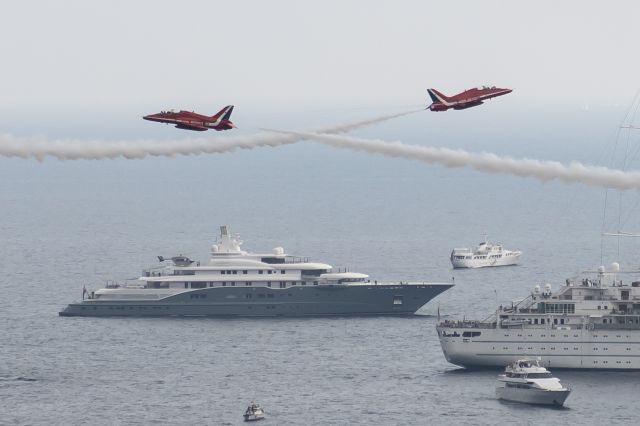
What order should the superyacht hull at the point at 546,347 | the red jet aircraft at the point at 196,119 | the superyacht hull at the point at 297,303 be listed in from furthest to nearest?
the superyacht hull at the point at 297,303 → the superyacht hull at the point at 546,347 → the red jet aircraft at the point at 196,119

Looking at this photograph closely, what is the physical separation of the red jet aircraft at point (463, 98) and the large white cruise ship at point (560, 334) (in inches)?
1285

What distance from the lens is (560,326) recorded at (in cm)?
14562

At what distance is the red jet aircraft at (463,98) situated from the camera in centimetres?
11425

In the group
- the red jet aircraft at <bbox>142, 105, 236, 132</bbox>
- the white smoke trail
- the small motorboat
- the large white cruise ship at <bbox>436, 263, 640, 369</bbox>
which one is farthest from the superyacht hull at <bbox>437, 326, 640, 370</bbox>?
the red jet aircraft at <bbox>142, 105, 236, 132</bbox>

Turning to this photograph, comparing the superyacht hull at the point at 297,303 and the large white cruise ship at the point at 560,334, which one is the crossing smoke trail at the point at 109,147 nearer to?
the large white cruise ship at the point at 560,334

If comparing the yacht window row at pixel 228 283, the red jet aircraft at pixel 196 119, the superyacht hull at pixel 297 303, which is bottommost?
the superyacht hull at pixel 297 303

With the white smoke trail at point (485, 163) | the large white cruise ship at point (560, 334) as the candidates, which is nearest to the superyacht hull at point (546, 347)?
the large white cruise ship at point (560, 334)

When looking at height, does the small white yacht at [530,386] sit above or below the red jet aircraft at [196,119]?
below

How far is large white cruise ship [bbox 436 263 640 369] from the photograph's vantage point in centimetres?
14412

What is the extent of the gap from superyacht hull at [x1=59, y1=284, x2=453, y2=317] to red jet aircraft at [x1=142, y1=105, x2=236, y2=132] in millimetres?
66689

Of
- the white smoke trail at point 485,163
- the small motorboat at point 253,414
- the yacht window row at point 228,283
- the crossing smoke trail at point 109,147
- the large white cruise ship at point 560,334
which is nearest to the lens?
the crossing smoke trail at point 109,147

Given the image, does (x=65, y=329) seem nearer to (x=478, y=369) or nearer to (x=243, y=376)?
(x=243, y=376)

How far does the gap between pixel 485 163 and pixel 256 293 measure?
2588 inches

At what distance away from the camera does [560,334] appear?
145m
